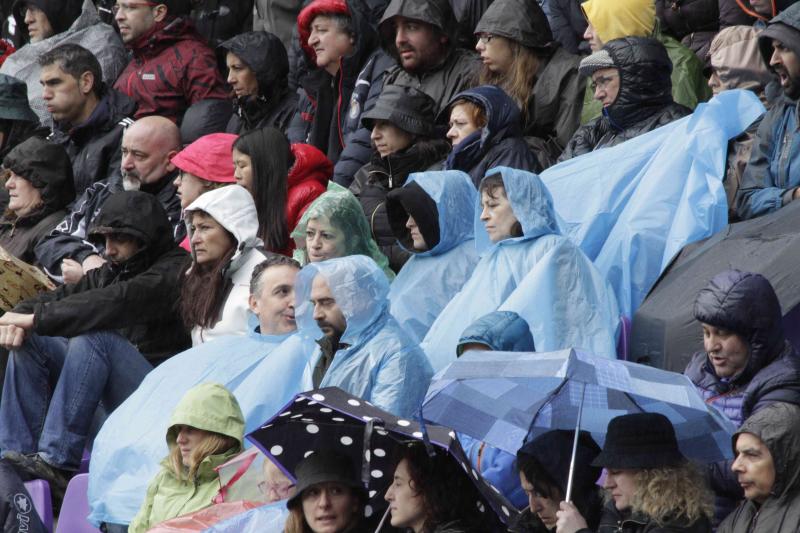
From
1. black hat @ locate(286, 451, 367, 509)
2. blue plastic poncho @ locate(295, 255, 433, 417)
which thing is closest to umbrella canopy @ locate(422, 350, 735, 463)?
black hat @ locate(286, 451, 367, 509)

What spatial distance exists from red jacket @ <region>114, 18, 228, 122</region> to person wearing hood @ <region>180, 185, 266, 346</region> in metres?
3.07

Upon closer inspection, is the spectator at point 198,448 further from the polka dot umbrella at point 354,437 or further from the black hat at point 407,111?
the black hat at point 407,111

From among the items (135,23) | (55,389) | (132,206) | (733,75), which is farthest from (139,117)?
(733,75)

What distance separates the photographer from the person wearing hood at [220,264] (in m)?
8.24

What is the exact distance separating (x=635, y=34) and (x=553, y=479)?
4.11 meters

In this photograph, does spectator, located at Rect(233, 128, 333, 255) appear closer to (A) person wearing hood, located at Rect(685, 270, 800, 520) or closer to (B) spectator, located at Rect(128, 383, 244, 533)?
(B) spectator, located at Rect(128, 383, 244, 533)

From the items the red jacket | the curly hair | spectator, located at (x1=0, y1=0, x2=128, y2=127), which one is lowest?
spectator, located at (x1=0, y1=0, x2=128, y2=127)

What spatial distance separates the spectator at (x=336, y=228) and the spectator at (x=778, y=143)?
5.89 ft

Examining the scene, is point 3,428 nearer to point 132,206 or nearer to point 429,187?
point 132,206

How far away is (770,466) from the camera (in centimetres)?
536

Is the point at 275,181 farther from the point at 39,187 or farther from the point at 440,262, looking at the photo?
the point at 39,187

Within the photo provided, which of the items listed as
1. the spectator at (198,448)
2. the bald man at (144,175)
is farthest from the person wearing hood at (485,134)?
the spectator at (198,448)

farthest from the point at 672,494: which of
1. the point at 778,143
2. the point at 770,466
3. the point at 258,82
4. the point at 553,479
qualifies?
the point at 258,82

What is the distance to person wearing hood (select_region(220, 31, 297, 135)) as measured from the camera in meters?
10.7
